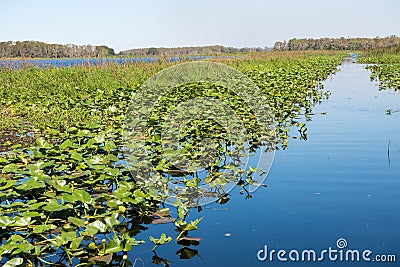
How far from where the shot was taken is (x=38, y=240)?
384cm

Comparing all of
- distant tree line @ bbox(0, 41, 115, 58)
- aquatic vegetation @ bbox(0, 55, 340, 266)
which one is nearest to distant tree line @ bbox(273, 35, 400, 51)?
distant tree line @ bbox(0, 41, 115, 58)

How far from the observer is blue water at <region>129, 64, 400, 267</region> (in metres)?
3.94

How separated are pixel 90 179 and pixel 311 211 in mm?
2265

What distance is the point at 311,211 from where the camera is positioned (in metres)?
4.76

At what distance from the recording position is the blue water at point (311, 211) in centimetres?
394

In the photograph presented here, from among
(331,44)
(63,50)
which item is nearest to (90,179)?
(63,50)

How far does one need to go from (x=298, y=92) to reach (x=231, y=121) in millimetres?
6128

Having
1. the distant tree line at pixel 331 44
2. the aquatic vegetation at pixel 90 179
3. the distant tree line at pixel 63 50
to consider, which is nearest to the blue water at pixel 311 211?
the aquatic vegetation at pixel 90 179

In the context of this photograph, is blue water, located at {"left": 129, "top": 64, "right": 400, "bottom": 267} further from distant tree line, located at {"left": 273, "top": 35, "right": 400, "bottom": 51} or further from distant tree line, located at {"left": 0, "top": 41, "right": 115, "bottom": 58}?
distant tree line, located at {"left": 273, "top": 35, "right": 400, "bottom": 51}

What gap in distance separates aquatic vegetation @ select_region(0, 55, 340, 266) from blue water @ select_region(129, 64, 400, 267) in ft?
0.58

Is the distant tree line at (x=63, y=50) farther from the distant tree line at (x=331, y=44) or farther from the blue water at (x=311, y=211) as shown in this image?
the distant tree line at (x=331, y=44)

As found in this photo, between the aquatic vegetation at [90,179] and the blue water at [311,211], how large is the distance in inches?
6.9

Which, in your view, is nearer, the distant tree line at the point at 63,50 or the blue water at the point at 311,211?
the blue water at the point at 311,211

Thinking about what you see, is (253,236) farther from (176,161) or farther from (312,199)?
(176,161)
